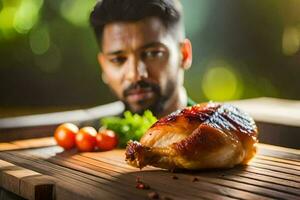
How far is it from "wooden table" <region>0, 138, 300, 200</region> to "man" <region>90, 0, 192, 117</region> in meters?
0.94

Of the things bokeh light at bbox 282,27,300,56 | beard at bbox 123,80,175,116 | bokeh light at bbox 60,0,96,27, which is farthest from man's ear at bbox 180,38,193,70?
bokeh light at bbox 282,27,300,56

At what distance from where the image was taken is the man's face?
175 inches

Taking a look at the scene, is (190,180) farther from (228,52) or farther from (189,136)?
(228,52)

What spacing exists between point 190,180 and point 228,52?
252 cm

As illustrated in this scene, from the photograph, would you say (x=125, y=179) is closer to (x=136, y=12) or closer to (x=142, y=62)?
(x=142, y=62)

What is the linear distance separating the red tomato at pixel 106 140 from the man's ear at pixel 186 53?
3.50ft

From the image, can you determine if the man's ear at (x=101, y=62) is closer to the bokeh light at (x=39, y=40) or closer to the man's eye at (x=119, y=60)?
the man's eye at (x=119, y=60)

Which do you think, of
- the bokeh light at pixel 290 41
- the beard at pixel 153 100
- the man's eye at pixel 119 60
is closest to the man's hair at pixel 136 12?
the man's eye at pixel 119 60

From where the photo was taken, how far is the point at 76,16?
4965mm

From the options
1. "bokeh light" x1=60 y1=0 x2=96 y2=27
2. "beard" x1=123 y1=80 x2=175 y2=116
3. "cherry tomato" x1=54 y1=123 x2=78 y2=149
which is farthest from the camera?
"bokeh light" x1=60 y1=0 x2=96 y2=27

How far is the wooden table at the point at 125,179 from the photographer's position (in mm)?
2572

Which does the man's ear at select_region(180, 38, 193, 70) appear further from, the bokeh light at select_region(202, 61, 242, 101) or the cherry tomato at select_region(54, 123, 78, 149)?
the cherry tomato at select_region(54, 123, 78, 149)

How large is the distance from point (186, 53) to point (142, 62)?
0.47m

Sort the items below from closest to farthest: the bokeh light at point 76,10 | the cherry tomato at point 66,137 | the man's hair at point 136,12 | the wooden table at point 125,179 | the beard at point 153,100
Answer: the wooden table at point 125,179 < the cherry tomato at point 66,137 < the man's hair at point 136,12 < the beard at point 153,100 < the bokeh light at point 76,10
